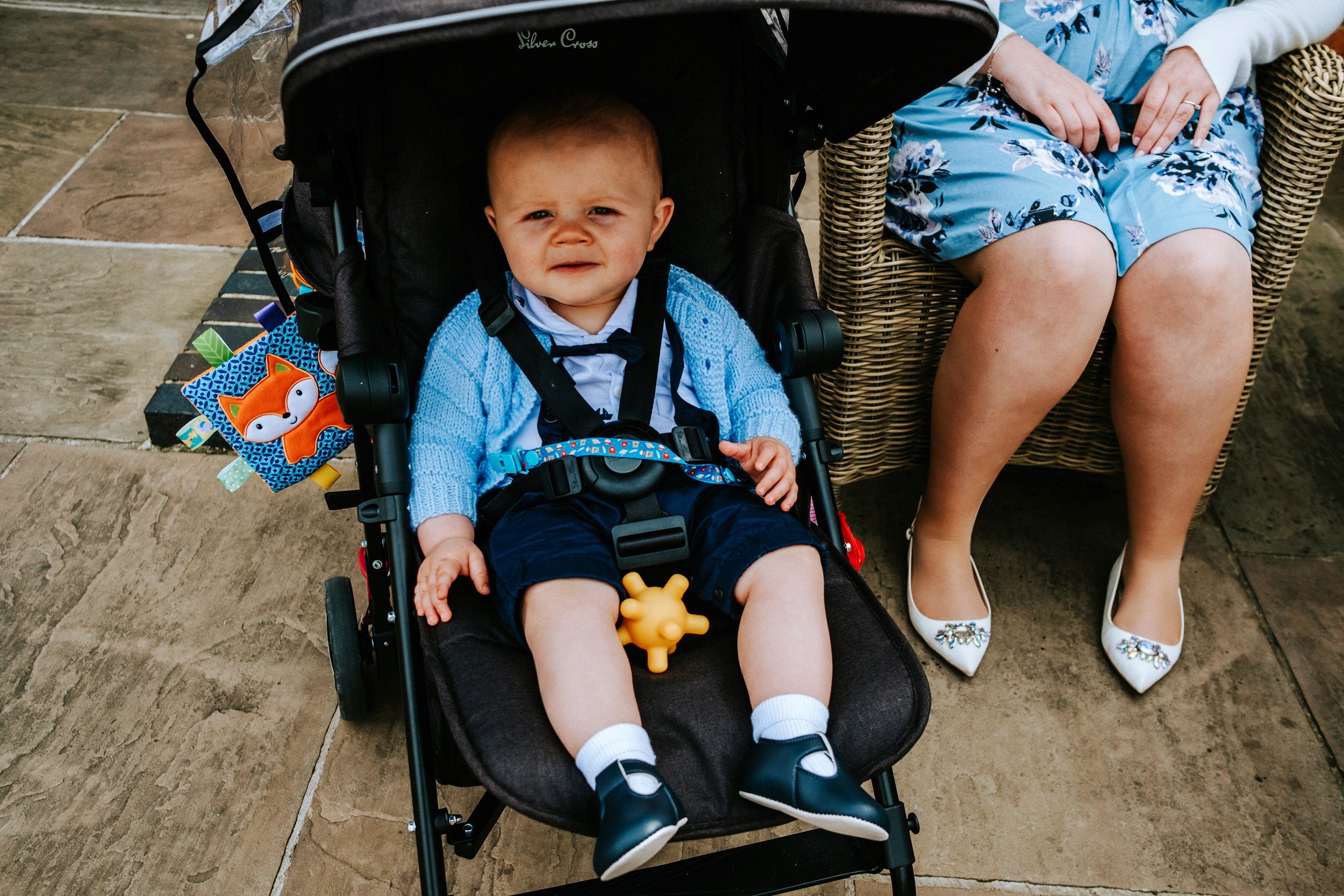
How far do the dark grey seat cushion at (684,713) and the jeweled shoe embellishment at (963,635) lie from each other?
579 mm

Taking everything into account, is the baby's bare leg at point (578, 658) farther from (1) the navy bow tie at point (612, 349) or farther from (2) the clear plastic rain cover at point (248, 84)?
(2) the clear plastic rain cover at point (248, 84)

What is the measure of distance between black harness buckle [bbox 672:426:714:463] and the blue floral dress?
0.59 metres

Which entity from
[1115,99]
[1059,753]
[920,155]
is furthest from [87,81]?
[1059,753]

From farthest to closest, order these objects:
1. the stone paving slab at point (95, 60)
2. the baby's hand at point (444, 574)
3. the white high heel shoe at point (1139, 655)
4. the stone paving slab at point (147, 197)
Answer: the stone paving slab at point (95, 60)
the stone paving slab at point (147, 197)
the white high heel shoe at point (1139, 655)
the baby's hand at point (444, 574)

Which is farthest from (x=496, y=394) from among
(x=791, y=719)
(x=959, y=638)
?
(x=959, y=638)

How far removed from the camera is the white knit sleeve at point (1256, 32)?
1.66 meters

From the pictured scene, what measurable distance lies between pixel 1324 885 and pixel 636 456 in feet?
4.33

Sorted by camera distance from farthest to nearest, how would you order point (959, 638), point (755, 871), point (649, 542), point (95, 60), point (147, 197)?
point (95, 60) → point (147, 197) → point (959, 638) → point (649, 542) → point (755, 871)

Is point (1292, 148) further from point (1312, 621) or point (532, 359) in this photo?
point (532, 359)

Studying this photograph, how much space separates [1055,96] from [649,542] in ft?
3.49

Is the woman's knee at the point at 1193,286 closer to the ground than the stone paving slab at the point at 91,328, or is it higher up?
higher up

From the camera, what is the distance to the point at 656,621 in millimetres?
1337

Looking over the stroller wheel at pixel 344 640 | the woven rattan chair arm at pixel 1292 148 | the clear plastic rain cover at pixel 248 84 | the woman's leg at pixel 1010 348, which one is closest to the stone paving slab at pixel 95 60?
the clear plastic rain cover at pixel 248 84

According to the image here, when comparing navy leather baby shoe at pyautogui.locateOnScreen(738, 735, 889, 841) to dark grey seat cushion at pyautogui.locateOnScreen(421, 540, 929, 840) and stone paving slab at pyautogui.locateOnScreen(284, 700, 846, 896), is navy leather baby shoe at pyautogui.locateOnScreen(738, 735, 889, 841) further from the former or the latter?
stone paving slab at pyautogui.locateOnScreen(284, 700, 846, 896)
